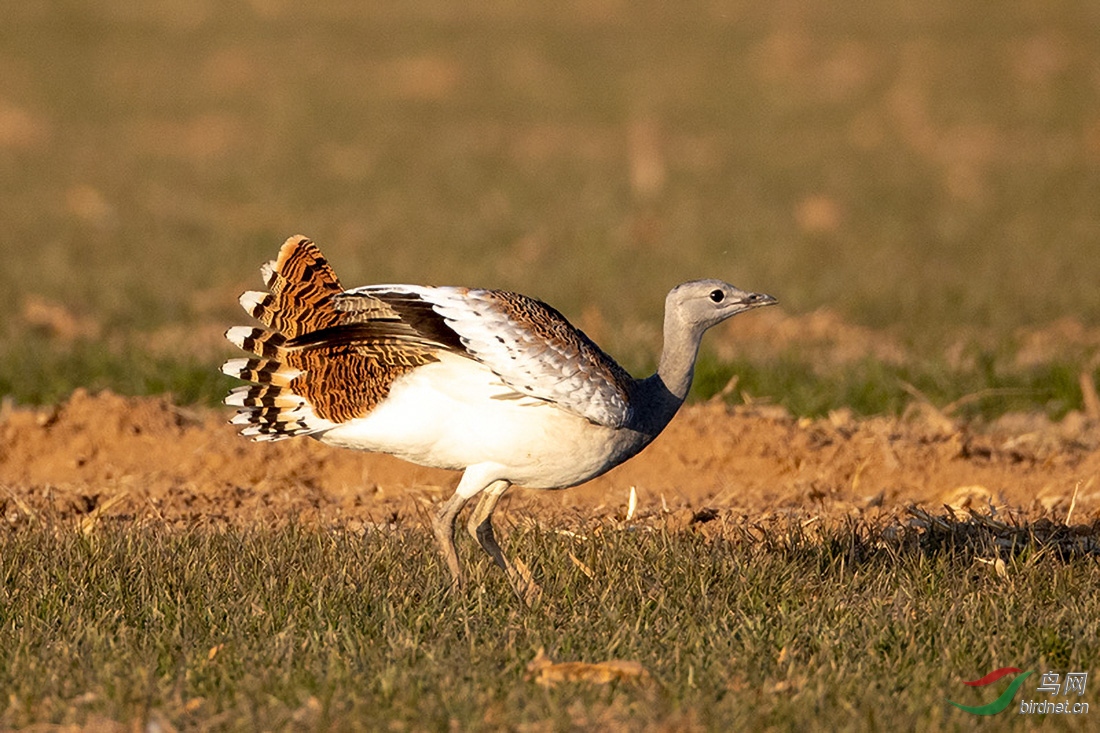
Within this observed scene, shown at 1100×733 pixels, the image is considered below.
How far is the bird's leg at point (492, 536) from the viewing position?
5516mm

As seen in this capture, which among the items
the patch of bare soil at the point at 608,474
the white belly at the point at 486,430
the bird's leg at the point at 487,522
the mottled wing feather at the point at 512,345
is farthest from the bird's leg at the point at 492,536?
the patch of bare soil at the point at 608,474

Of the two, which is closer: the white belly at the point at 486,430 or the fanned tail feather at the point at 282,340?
the white belly at the point at 486,430

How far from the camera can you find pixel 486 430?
541cm

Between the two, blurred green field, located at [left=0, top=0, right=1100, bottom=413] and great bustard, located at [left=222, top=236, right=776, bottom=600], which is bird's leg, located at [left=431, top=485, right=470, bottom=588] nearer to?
great bustard, located at [left=222, top=236, right=776, bottom=600]

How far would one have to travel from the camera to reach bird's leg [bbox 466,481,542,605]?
5.52 meters

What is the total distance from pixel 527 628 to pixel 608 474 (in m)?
2.66

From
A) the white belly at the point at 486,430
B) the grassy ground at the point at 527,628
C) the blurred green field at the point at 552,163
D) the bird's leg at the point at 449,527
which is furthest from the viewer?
the blurred green field at the point at 552,163

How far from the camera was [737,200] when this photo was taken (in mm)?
16641

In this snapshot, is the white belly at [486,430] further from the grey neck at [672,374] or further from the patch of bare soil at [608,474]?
the patch of bare soil at [608,474]

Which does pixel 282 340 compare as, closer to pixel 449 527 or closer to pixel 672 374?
pixel 449 527

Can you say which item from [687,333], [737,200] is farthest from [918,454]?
[737,200]

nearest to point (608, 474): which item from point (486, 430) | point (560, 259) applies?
point (486, 430)

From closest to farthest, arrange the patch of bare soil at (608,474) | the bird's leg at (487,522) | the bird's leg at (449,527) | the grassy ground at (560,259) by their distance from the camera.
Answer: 1. the grassy ground at (560,259)
2. the bird's leg at (449,527)
3. the bird's leg at (487,522)
4. the patch of bare soil at (608,474)

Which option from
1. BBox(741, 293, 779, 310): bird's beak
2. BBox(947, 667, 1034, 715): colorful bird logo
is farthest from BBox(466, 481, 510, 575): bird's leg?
BBox(947, 667, 1034, 715): colorful bird logo
